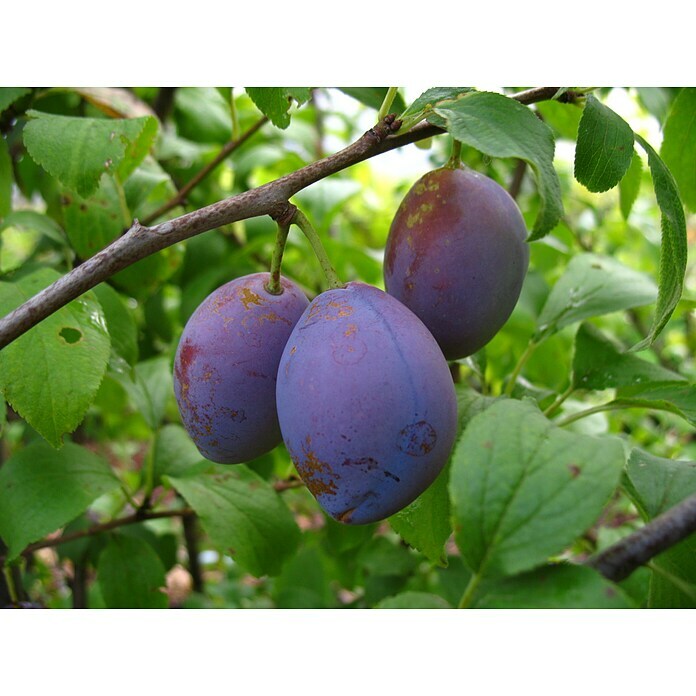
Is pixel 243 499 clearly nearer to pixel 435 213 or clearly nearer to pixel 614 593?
pixel 435 213

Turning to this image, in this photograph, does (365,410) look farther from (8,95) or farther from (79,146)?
(8,95)

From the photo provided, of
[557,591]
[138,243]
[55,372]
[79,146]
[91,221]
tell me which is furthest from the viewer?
[91,221]

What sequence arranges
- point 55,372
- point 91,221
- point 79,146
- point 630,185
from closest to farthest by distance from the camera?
point 55,372
point 79,146
point 630,185
point 91,221

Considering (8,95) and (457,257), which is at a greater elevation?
(8,95)

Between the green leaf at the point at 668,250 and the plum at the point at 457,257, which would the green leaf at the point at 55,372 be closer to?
the plum at the point at 457,257

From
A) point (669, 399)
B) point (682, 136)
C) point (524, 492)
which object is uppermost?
point (682, 136)

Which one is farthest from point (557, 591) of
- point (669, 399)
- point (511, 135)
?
point (669, 399)

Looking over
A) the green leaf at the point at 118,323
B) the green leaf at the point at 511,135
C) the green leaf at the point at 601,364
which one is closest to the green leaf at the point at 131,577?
the green leaf at the point at 118,323
